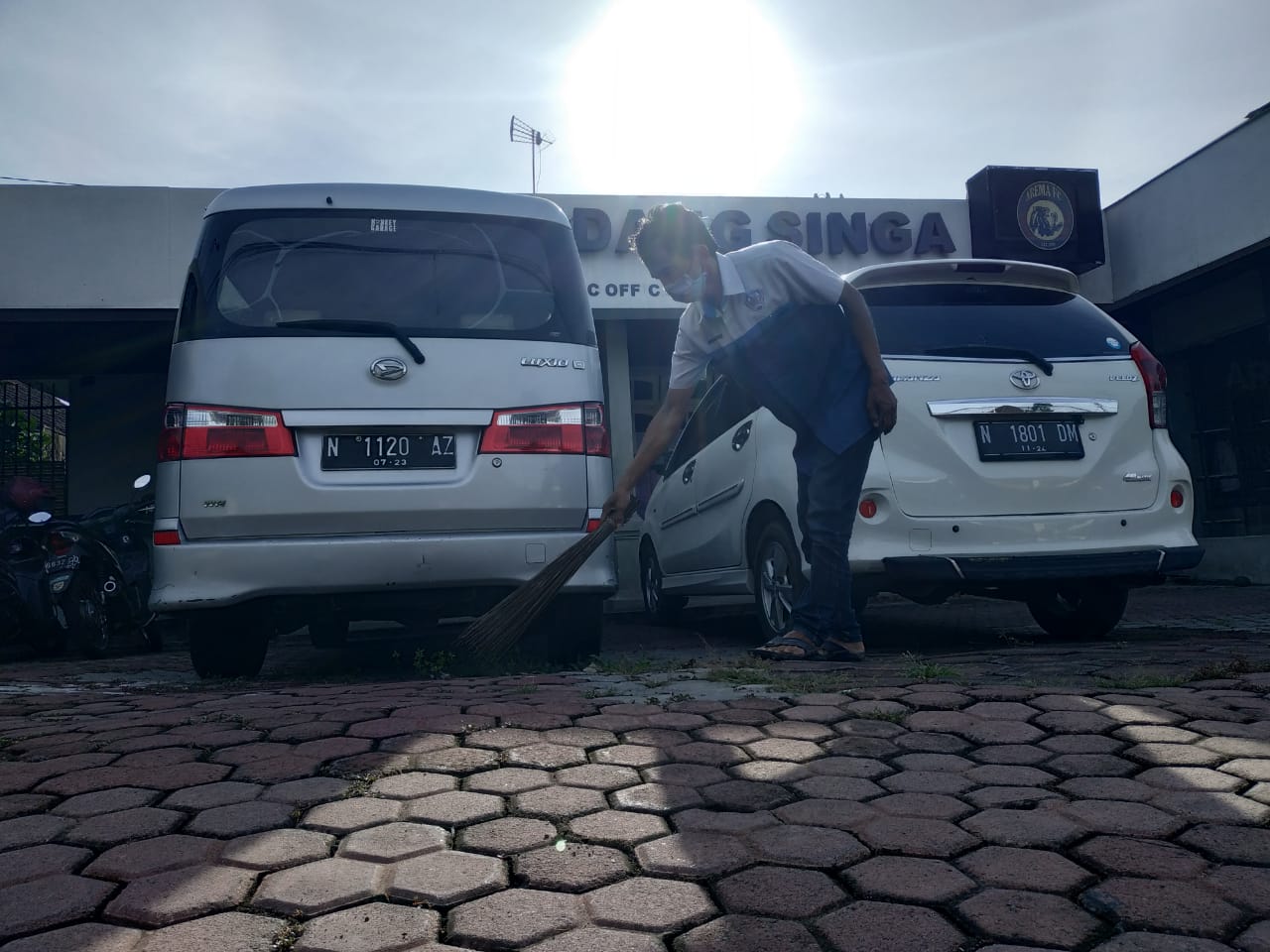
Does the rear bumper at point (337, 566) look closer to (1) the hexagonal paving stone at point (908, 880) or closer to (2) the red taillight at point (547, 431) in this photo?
(2) the red taillight at point (547, 431)

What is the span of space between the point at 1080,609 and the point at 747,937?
172 inches

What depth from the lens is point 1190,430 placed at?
11586 mm

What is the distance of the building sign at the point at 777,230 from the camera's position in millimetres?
10453

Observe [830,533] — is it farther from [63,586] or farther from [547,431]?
[63,586]

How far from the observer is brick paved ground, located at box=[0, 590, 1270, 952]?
162 cm

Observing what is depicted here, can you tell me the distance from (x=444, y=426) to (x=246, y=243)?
1085mm

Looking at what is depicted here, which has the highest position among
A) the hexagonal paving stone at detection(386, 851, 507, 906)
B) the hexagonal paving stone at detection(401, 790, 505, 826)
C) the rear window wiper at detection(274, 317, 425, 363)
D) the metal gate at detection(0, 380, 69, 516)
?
the metal gate at detection(0, 380, 69, 516)

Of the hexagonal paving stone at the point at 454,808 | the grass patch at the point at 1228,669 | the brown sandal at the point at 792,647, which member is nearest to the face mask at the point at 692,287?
the brown sandal at the point at 792,647

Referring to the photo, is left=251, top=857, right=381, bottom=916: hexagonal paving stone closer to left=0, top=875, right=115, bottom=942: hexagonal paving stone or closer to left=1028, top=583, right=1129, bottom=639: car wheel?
left=0, top=875, right=115, bottom=942: hexagonal paving stone

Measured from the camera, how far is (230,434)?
390cm

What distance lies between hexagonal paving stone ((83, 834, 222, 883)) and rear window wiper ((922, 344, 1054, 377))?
11.9 feet

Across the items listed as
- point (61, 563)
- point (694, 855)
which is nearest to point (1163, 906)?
point (694, 855)

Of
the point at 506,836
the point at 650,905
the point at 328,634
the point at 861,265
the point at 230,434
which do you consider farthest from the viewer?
the point at 861,265

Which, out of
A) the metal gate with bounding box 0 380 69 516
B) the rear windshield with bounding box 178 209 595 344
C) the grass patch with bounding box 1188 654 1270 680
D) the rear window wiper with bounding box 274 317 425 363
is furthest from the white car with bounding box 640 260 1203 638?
the metal gate with bounding box 0 380 69 516
